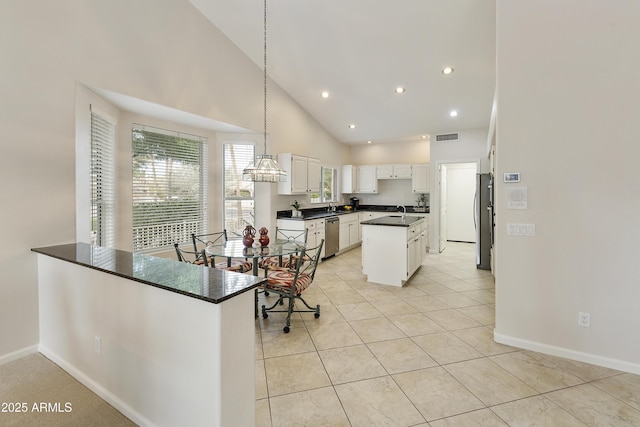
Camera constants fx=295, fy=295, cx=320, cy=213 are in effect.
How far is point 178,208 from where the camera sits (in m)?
4.48

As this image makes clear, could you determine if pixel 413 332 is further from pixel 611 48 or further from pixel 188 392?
pixel 611 48

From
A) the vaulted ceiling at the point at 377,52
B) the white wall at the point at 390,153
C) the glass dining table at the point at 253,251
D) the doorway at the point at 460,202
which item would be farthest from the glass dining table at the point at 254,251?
the doorway at the point at 460,202

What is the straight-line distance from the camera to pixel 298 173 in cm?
575

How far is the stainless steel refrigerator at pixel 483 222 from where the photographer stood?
5.27 meters

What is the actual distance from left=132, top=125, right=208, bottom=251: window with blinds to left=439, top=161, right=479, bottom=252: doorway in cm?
656

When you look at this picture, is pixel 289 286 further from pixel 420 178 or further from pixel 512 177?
pixel 420 178

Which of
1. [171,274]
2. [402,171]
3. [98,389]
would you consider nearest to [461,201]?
[402,171]

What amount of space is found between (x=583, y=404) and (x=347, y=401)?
5.10 feet

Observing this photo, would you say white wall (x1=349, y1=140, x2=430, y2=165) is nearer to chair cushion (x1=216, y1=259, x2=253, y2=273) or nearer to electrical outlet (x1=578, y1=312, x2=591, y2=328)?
chair cushion (x1=216, y1=259, x2=253, y2=273)

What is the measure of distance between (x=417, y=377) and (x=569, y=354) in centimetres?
140

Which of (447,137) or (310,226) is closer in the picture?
(310,226)

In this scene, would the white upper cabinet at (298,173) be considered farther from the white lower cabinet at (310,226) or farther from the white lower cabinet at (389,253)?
the white lower cabinet at (389,253)

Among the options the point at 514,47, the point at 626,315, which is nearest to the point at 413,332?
the point at 626,315

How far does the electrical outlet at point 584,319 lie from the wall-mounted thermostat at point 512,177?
48.6 inches
